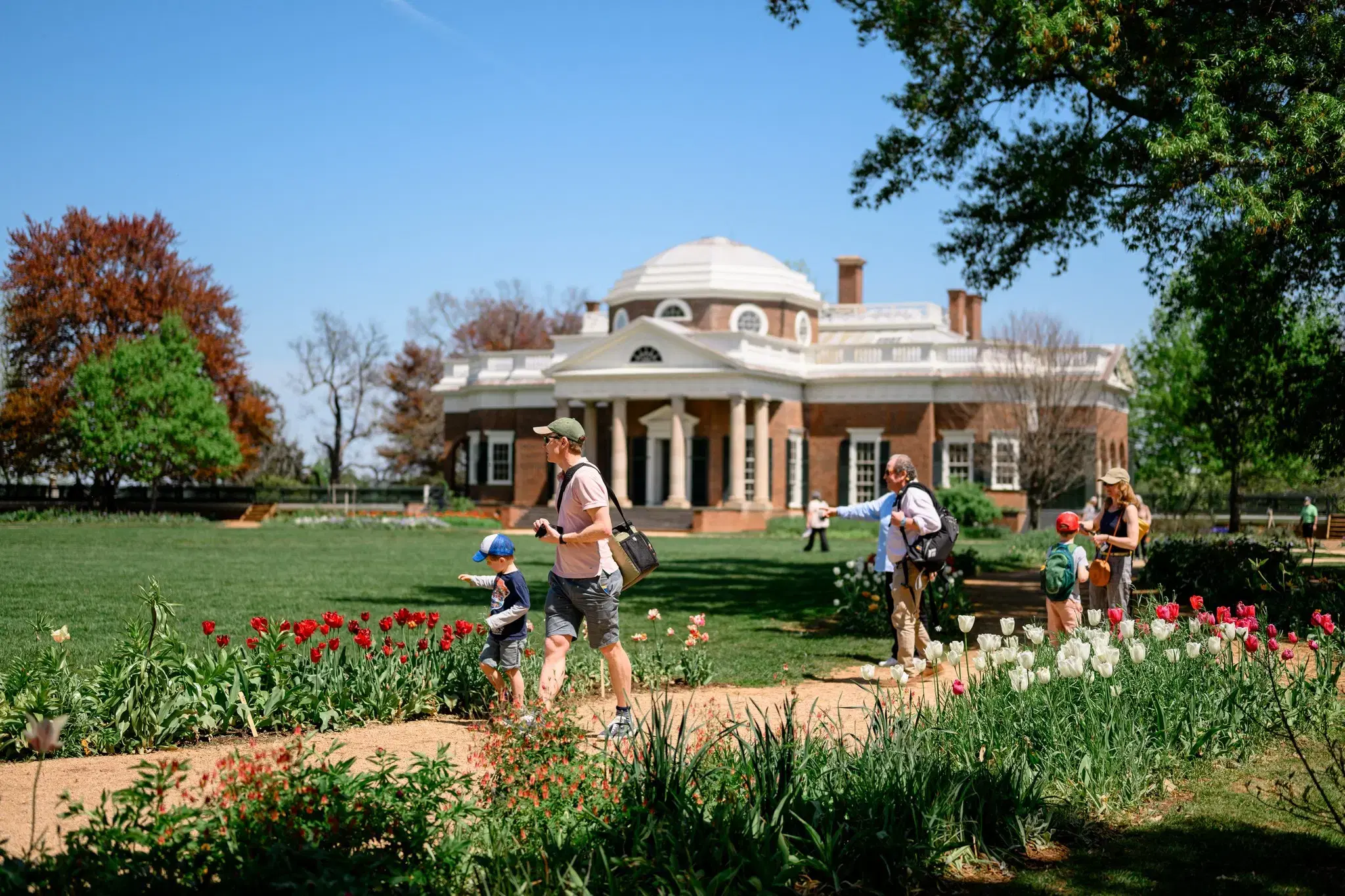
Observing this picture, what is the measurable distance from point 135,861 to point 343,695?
3.99 meters

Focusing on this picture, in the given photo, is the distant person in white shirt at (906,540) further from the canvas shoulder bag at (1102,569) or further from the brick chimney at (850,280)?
the brick chimney at (850,280)

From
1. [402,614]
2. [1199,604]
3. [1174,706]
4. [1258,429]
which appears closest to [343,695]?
[402,614]

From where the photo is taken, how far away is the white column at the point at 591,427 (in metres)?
47.8

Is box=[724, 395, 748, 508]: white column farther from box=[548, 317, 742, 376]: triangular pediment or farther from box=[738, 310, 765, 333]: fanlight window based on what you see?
box=[738, 310, 765, 333]: fanlight window

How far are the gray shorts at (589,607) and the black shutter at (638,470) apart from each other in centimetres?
4062

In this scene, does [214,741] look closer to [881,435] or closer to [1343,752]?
[1343,752]

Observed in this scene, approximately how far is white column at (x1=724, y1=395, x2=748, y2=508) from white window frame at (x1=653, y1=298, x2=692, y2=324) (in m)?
5.08

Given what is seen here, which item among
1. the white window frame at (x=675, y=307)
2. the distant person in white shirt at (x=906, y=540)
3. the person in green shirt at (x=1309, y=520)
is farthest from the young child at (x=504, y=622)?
the white window frame at (x=675, y=307)

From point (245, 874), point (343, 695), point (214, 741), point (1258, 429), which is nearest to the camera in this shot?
point (245, 874)

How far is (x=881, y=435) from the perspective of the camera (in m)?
47.2

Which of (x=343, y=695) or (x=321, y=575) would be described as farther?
(x=321, y=575)

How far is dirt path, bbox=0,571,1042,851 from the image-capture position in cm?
606

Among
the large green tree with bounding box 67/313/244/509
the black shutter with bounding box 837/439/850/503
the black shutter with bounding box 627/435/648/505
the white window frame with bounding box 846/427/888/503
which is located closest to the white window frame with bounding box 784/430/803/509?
the black shutter with bounding box 837/439/850/503

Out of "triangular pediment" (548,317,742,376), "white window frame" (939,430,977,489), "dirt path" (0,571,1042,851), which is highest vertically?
"triangular pediment" (548,317,742,376)
